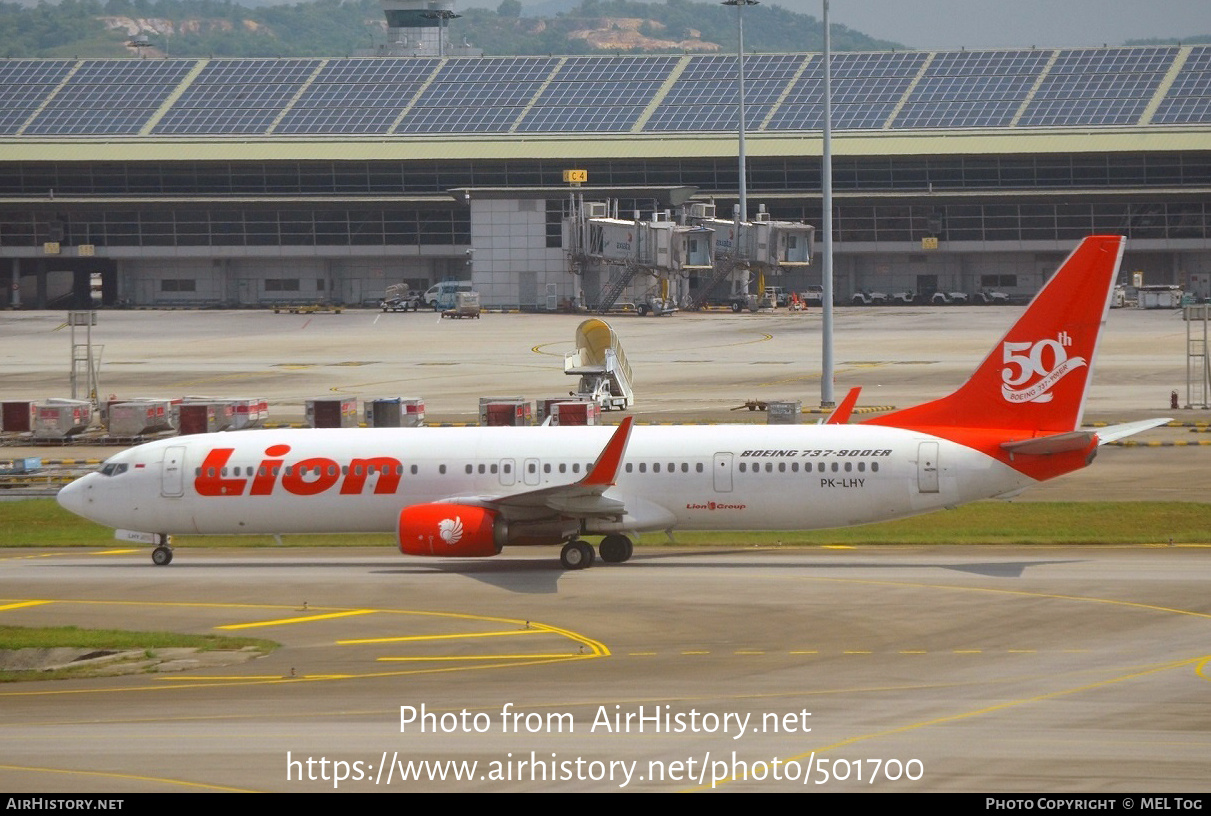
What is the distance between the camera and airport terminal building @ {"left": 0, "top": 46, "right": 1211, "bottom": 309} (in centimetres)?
14525

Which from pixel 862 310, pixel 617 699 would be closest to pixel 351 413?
pixel 617 699

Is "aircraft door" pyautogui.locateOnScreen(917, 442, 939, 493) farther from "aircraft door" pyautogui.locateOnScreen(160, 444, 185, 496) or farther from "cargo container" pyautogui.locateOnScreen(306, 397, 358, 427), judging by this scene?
"cargo container" pyautogui.locateOnScreen(306, 397, 358, 427)

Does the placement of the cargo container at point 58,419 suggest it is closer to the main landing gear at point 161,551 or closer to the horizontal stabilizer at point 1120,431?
the main landing gear at point 161,551

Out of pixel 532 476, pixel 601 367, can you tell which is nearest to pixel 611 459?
pixel 532 476

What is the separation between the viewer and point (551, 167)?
152250 millimetres

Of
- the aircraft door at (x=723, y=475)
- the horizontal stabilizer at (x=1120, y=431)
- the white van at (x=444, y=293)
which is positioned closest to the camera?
the horizontal stabilizer at (x=1120, y=431)

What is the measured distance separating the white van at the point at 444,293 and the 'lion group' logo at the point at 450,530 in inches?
4067

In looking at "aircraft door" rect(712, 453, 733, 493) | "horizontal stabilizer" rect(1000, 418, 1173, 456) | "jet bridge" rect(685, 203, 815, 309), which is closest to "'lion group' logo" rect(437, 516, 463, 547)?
"aircraft door" rect(712, 453, 733, 493)

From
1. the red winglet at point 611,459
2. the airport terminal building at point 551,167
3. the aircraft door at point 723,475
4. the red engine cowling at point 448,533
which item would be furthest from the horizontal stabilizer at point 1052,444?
the airport terminal building at point 551,167

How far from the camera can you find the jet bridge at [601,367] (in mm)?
75375

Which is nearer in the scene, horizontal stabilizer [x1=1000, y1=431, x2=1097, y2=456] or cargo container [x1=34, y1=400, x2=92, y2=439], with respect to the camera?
horizontal stabilizer [x1=1000, y1=431, x2=1097, y2=456]

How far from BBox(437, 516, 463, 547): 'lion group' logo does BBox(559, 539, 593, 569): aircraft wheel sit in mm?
2794

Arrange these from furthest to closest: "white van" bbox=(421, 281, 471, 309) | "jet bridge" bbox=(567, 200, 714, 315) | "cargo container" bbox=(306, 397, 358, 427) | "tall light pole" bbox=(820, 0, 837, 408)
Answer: "white van" bbox=(421, 281, 471, 309), "jet bridge" bbox=(567, 200, 714, 315), "cargo container" bbox=(306, 397, 358, 427), "tall light pole" bbox=(820, 0, 837, 408)

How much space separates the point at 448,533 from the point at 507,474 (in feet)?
8.35
